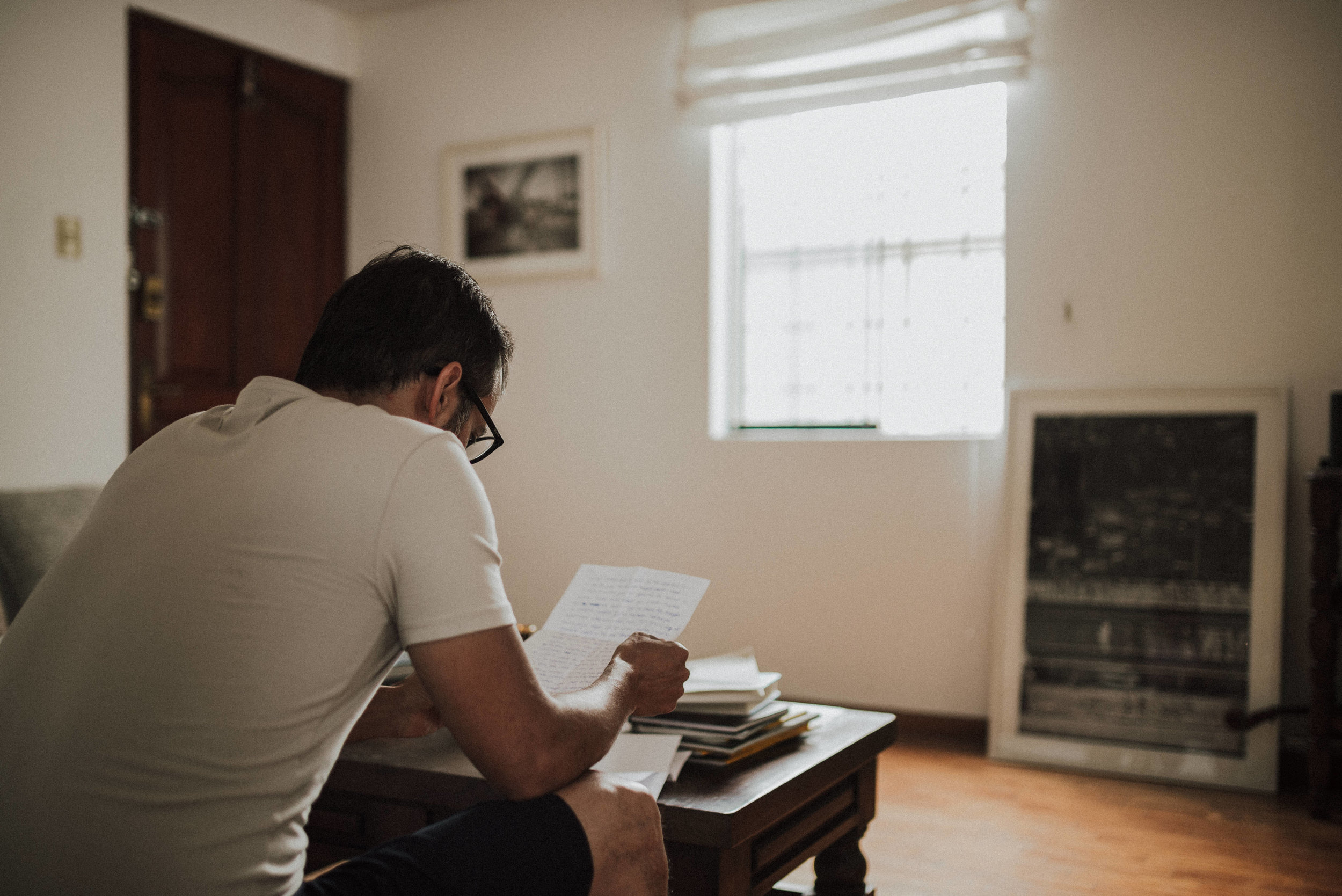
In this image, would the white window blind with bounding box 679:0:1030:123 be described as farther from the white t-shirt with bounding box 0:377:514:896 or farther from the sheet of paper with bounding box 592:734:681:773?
the white t-shirt with bounding box 0:377:514:896

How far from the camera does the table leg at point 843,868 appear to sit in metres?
1.79

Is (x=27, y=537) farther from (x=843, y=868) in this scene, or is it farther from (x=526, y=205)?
(x=526, y=205)

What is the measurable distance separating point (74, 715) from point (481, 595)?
0.36m

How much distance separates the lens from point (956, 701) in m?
3.35

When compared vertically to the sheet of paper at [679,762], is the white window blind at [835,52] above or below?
above

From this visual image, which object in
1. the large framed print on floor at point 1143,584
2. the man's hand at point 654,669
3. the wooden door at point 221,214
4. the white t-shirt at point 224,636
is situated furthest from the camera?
the wooden door at point 221,214

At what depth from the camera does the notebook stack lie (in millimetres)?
1546

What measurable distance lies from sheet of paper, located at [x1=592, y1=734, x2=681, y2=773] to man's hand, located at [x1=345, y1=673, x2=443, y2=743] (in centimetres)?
23

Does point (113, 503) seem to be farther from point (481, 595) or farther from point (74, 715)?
point (481, 595)

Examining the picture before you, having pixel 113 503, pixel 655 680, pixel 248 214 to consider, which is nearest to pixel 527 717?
pixel 655 680

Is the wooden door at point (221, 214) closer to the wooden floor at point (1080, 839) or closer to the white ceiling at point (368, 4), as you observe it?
the white ceiling at point (368, 4)

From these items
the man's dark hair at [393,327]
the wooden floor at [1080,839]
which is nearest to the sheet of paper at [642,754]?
the man's dark hair at [393,327]

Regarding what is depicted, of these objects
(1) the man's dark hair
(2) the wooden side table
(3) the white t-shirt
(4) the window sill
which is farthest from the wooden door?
(3) the white t-shirt

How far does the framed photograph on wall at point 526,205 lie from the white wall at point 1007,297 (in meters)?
0.07
